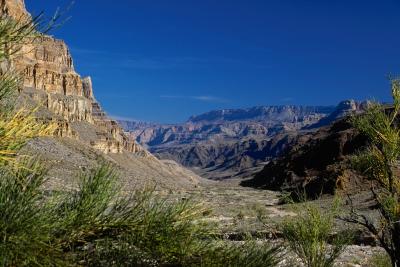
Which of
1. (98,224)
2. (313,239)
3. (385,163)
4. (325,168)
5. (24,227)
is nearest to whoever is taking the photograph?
(24,227)

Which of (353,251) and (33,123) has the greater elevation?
(33,123)

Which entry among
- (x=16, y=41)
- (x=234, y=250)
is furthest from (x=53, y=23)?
(x=234, y=250)

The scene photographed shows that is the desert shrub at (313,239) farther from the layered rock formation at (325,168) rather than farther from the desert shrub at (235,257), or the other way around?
the layered rock formation at (325,168)

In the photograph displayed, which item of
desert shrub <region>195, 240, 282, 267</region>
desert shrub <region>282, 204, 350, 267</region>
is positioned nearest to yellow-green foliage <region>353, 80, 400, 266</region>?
desert shrub <region>282, 204, 350, 267</region>

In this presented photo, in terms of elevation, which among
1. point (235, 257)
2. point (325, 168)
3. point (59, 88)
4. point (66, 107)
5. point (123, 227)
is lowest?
point (235, 257)

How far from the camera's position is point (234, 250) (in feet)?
27.9

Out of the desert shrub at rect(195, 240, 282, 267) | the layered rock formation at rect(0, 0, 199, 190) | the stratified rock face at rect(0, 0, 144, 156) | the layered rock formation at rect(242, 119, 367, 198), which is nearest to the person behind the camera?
the desert shrub at rect(195, 240, 282, 267)

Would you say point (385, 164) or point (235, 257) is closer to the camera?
point (235, 257)

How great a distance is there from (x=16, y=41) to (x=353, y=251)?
81.6 ft

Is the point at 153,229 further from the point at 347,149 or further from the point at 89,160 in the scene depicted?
the point at 89,160

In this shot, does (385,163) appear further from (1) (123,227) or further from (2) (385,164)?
(1) (123,227)

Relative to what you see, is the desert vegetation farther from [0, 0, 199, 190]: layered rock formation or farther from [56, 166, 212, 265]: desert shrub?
[0, 0, 199, 190]: layered rock formation

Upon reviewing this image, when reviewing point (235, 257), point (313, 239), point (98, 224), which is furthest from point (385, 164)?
point (98, 224)

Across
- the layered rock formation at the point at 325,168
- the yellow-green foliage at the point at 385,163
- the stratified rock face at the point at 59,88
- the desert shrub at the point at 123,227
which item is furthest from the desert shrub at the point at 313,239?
the stratified rock face at the point at 59,88
